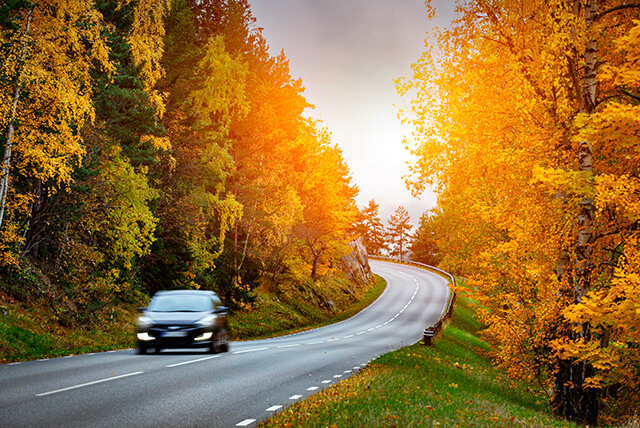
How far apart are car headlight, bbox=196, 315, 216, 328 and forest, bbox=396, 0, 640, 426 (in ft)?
24.7

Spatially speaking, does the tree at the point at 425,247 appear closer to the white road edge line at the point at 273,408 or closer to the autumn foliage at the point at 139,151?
the autumn foliage at the point at 139,151

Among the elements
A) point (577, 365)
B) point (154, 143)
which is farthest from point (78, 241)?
point (577, 365)

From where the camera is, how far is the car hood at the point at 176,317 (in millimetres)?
5535

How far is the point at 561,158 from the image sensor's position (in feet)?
37.4

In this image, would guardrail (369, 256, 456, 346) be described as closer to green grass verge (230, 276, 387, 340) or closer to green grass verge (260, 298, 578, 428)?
green grass verge (260, 298, 578, 428)

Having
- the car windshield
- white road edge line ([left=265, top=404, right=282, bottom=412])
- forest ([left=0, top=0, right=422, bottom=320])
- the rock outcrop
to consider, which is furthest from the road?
the rock outcrop

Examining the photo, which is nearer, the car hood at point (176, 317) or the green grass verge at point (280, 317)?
the car hood at point (176, 317)

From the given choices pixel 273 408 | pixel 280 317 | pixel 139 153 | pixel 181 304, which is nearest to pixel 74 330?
pixel 139 153

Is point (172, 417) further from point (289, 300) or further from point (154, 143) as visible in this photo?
point (289, 300)

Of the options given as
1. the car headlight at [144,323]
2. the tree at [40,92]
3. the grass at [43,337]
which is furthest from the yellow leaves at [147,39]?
the car headlight at [144,323]

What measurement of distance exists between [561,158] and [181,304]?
952 centimetres

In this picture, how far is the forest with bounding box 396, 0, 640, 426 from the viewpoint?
9.76 metres

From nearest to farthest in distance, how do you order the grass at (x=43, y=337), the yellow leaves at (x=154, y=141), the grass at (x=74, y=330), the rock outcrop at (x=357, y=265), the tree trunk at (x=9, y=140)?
1. the tree trunk at (x=9, y=140)
2. the grass at (x=43, y=337)
3. the grass at (x=74, y=330)
4. the yellow leaves at (x=154, y=141)
5. the rock outcrop at (x=357, y=265)

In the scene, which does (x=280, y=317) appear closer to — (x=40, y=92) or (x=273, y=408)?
(x=40, y=92)
